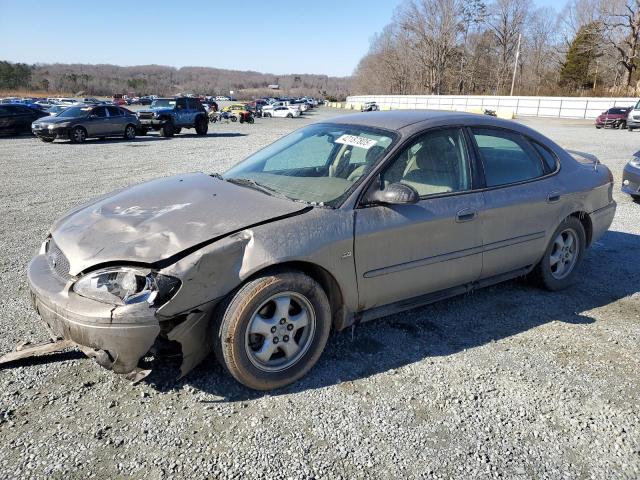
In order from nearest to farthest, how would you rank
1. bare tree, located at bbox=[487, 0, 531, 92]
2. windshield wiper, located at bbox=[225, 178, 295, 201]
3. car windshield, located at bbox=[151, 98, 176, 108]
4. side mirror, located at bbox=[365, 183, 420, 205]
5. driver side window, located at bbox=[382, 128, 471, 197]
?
side mirror, located at bbox=[365, 183, 420, 205] < windshield wiper, located at bbox=[225, 178, 295, 201] < driver side window, located at bbox=[382, 128, 471, 197] < car windshield, located at bbox=[151, 98, 176, 108] < bare tree, located at bbox=[487, 0, 531, 92]

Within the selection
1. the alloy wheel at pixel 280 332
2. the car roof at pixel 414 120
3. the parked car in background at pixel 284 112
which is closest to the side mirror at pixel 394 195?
the car roof at pixel 414 120

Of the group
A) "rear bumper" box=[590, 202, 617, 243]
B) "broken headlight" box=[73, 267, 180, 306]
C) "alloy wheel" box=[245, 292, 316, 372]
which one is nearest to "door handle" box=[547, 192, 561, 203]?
"rear bumper" box=[590, 202, 617, 243]

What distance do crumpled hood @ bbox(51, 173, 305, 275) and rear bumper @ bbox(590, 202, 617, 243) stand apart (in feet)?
10.1

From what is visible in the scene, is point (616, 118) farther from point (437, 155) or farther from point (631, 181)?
point (437, 155)

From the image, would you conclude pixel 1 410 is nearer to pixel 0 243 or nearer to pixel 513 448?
pixel 513 448

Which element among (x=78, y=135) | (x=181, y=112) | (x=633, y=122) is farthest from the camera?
(x=633, y=122)

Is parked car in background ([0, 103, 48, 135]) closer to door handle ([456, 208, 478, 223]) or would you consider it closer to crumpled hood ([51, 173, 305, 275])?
crumpled hood ([51, 173, 305, 275])

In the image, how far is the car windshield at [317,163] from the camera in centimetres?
333

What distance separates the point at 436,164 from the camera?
3.66 m

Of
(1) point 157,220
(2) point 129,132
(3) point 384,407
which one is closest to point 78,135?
(2) point 129,132

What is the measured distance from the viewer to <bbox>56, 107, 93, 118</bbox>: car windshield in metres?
18.9

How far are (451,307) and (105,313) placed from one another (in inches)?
108

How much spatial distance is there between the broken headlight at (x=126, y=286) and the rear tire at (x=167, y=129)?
20896 mm

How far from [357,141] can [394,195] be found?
0.73m
